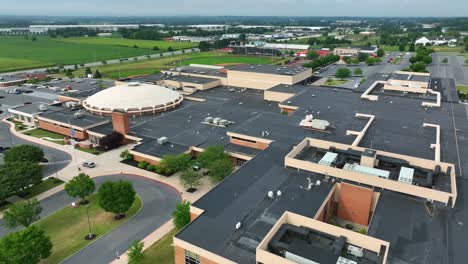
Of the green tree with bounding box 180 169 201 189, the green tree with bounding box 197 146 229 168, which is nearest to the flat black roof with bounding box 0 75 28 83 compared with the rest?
the green tree with bounding box 197 146 229 168

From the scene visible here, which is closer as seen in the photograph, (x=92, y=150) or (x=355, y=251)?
(x=355, y=251)

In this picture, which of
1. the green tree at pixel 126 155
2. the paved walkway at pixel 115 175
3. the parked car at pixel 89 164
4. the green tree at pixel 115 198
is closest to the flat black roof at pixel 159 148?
the green tree at pixel 126 155

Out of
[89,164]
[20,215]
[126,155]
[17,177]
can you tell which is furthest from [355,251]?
[89,164]

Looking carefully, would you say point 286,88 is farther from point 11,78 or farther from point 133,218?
point 11,78

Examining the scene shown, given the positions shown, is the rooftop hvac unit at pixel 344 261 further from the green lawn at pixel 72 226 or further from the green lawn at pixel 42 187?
the green lawn at pixel 42 187

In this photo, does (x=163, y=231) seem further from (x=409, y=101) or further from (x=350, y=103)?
(x=409, y=101)

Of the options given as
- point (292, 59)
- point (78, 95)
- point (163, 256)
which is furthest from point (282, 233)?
point (292, 59)
